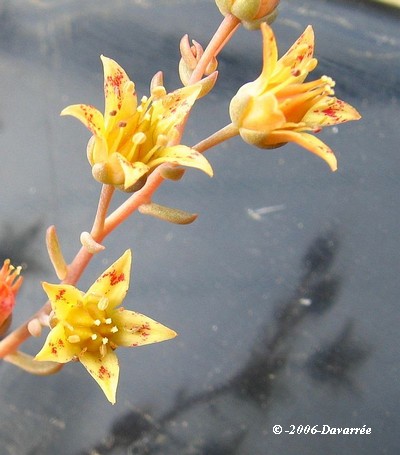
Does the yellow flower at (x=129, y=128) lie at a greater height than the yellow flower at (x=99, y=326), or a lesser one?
greater

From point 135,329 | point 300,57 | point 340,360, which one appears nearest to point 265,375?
point 340,360

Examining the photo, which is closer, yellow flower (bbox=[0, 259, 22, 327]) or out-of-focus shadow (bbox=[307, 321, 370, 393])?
yellow flower (bbox=[0, 259, 22, 327])

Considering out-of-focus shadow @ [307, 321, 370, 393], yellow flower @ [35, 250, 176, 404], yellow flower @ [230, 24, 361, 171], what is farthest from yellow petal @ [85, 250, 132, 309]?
out-of-focus shadow @ [307, 321, 370, 393]

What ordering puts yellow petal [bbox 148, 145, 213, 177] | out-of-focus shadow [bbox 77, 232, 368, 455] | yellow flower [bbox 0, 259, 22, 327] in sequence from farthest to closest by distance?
out-of-focus shadow [bbox 77, 232, 368, 455] → yellow flower [bbox 0, 259, 22, 327] → yellow petal [bbox 148, 145, 213, 177]

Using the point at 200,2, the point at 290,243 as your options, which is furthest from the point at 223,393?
the point at 200,2

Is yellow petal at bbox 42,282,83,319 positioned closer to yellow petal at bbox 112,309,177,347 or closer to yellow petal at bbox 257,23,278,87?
yellow petal at bbox 112,309,177,347

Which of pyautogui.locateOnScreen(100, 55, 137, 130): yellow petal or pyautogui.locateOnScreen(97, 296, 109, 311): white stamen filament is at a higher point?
pyautogui.locateOnScreen(100, 55, 137, 130): yellow petal

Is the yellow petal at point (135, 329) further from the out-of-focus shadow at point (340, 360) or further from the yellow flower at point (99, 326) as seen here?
the out-of-focus shadow at point (340, 360)

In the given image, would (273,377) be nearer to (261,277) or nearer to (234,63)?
(261,277)

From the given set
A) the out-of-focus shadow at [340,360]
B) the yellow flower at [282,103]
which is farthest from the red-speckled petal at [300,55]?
the out-of-focus shadow at [340,360]
